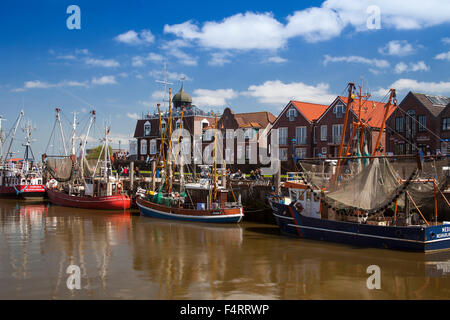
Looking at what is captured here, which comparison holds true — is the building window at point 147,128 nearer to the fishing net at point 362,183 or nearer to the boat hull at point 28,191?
the boat hull at point 28,191

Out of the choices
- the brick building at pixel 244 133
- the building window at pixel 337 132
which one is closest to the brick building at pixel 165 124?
the brick building at pixel 244 133

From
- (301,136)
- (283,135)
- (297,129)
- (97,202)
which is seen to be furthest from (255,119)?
(97,202)

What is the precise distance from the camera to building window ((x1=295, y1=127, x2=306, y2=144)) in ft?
209

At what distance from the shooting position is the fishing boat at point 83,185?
49.2 metres

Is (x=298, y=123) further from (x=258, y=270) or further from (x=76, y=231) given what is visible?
(x=258, y=270)

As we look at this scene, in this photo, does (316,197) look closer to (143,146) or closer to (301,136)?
(301,136)

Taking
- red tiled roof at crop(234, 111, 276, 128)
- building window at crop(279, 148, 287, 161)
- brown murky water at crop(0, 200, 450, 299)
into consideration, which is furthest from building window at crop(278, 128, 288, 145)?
brown murky water at crop(0, 200, 450, 299)

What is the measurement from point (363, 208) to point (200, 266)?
10652 mm

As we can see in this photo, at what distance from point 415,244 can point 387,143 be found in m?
33.6

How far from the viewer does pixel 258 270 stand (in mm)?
22219

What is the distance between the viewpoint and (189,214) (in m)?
39.2

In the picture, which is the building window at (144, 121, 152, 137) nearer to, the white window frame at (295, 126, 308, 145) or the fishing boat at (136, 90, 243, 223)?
the white window frame at (295, 126, 308, 145)

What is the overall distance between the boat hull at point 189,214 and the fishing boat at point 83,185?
635 centimetres

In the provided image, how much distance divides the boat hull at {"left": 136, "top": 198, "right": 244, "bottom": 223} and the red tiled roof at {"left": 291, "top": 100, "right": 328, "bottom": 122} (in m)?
29.2
